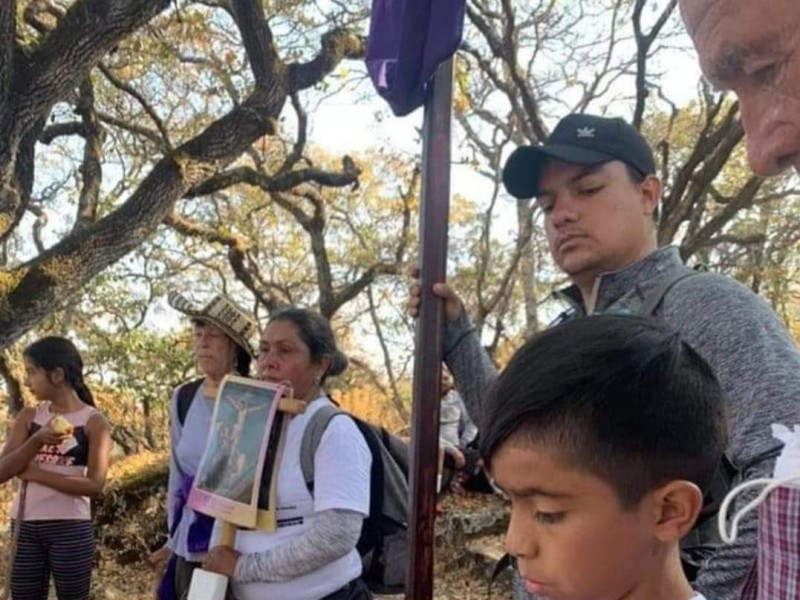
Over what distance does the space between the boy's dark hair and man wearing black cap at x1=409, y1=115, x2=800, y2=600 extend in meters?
0.13

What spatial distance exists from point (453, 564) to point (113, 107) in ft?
19.0

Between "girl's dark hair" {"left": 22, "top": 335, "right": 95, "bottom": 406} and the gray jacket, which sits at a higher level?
"girl's dark hair" {"left": 22, "top": 335, "right": 95, "bottom": 406}

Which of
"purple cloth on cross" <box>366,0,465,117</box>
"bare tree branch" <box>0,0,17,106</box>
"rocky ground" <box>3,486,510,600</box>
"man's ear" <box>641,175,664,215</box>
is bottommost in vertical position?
"rocky ground" <box>3,486,510,600</box>

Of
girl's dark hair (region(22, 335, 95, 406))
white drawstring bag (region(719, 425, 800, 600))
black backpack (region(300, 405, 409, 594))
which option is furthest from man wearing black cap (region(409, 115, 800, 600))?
girl's dark hair (region(22, 335, 95, 406))

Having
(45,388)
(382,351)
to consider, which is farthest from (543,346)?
(382,351)

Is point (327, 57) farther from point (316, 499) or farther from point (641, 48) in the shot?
point (316, 499)

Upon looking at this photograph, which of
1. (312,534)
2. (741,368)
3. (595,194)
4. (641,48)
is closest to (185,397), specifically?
(312,534)

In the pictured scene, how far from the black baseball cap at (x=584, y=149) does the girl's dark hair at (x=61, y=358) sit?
9.34 ft

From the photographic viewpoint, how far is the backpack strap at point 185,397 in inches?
121

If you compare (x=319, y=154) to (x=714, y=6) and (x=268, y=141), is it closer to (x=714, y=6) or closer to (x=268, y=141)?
(x=268, y=141)

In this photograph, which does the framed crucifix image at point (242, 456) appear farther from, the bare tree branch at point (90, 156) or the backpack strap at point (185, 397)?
the bare tree branch at point (90, 156)

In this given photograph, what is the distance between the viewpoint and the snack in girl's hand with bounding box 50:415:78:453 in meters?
3.44

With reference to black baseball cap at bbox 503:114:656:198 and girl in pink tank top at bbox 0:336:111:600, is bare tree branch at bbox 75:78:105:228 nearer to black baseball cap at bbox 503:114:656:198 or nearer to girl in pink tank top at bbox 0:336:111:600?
girl in pink tank top at bbox 0:336:111:600

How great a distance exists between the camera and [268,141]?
30.2ft
